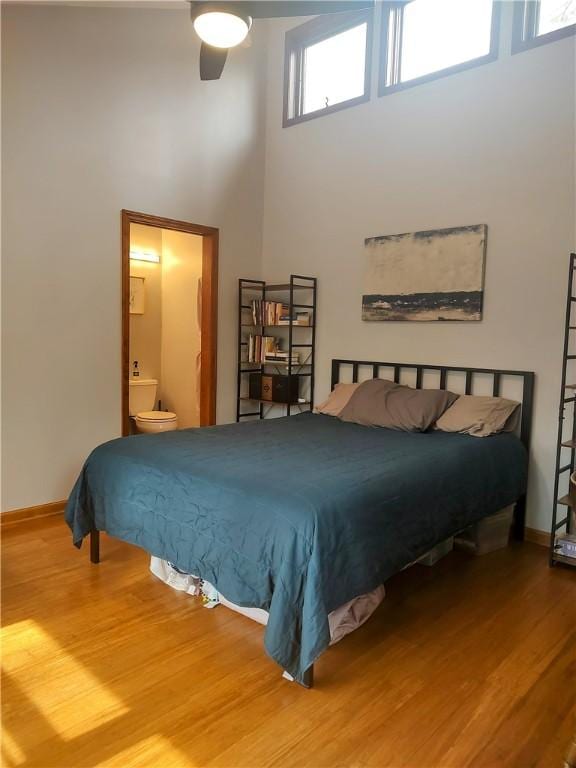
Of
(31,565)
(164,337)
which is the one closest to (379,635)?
(31,565)

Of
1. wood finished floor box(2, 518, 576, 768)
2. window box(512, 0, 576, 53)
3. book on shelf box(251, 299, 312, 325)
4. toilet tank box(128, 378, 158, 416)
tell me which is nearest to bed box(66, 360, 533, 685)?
wood finished floor box(2, 518, 576, 768)

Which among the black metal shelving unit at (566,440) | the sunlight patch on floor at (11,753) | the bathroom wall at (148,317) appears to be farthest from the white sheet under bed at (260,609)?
the bathroom wall at (148,317)

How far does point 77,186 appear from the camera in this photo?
12.0 feet

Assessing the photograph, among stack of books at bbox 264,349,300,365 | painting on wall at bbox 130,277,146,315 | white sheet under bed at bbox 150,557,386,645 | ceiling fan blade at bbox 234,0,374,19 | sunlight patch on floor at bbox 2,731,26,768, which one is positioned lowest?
sunlight patch on floor at bbox 2,731,26,768

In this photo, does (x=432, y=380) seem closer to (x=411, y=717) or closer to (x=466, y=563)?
(x=466, y=563)

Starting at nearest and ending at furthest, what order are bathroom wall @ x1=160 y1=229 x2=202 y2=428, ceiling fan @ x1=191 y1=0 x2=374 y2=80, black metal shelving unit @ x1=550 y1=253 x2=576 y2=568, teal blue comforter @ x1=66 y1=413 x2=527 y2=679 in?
teal blue comforter @ x1=66 y1=413 x2=527 y2=679, ceiling fan @ x1=191 y1=0 x2=374 y2=80, black metal shelving unit @ x1=550 y1=253 x2=576 y2=568, bathroom wall @ x1=160 y1=229 x2=202 y2=428

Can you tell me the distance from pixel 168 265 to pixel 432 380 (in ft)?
11.1

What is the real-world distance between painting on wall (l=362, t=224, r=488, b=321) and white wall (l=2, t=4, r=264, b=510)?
5.01 ft

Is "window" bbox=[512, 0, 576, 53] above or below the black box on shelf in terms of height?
above

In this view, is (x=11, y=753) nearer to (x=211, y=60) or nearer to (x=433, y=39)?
(x=211, y=60)

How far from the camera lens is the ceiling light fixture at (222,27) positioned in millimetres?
2266

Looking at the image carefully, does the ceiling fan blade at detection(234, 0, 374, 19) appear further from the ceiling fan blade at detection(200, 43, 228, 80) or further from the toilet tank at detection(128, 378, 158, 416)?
the toilet tank at detection(128, 378, 158, 416)

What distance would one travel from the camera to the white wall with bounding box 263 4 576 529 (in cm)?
326

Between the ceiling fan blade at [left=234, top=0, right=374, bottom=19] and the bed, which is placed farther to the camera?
the ceiling fan blade at [left=234, top=0, right=374, bottom=19]
